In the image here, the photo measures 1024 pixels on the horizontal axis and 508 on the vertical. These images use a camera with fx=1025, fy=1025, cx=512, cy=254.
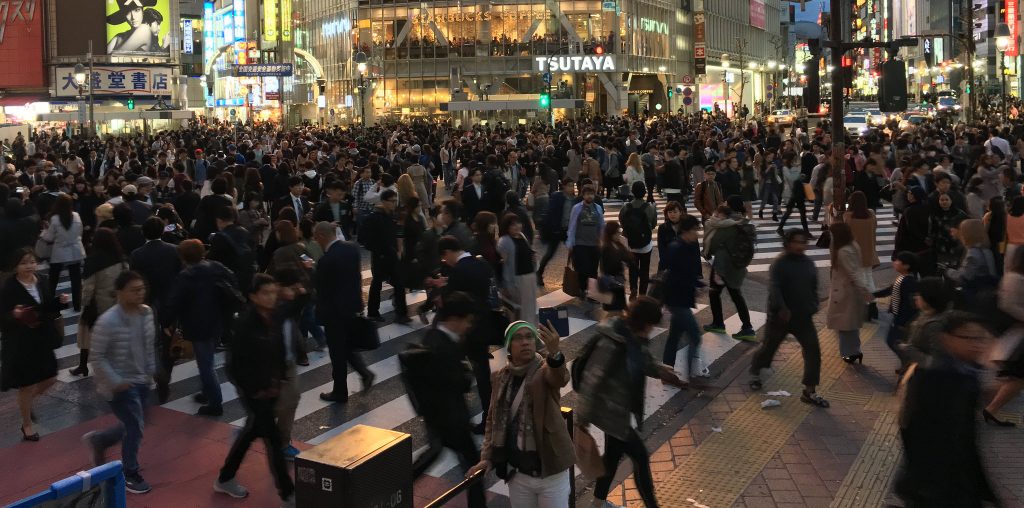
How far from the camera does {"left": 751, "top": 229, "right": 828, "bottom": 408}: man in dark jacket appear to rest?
30.4 feet

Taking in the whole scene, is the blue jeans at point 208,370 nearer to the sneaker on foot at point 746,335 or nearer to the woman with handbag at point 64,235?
the woman with handbag at point 64,235

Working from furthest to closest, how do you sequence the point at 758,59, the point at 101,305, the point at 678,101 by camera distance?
the point at 758,59, the point at 678,101, the point at 101,305

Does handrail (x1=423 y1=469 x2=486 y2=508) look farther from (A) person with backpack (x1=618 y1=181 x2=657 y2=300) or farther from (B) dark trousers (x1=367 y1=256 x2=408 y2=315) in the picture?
(A) person with backpack (x1=618 y1=181 x2=657 y2=300)

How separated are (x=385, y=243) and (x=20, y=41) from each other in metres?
70.1

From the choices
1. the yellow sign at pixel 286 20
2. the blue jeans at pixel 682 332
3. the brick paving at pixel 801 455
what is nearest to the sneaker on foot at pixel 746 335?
the brick paving at pixel 801 455

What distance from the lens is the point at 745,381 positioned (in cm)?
1027

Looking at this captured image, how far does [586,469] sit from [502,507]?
1124 mm

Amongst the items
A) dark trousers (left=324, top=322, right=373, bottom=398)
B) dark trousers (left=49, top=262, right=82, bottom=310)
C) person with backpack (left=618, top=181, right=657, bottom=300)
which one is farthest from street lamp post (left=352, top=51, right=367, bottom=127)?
dark trousers (left=324, top=322, right=373, bottom=398)

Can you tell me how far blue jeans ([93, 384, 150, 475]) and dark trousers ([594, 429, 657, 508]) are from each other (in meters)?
3.37

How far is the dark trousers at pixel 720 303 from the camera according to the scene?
11714 mm

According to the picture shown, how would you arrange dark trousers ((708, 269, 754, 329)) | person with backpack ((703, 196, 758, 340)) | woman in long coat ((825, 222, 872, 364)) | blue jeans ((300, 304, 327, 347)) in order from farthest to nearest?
1. blue jeans ((300, 304, 327, 347))
2. dark trousers ((708, 269, 754, 329))
3. person with backpack ((703, 196, 758, 340))
4. woman in long coat ((825, 222, 872, 364))

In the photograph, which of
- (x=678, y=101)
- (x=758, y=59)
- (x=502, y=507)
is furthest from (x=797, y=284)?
(x=758, y=59)

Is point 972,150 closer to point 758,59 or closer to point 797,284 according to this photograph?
point 797,284

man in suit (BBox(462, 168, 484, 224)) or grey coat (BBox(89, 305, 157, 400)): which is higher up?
man in suit (BBox(462, 168, 484, 224))
